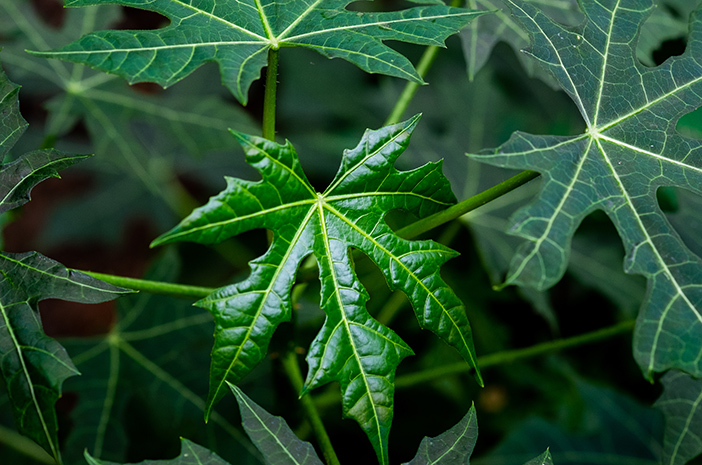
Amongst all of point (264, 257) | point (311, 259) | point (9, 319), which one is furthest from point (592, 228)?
point (9, 319)

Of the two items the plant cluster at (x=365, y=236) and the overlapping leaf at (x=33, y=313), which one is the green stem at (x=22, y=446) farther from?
the overlapping leaf at (x=33, y=313)

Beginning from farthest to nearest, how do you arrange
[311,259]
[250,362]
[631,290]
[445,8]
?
[631,290] → [311,259] → [445,8] → [250,362]

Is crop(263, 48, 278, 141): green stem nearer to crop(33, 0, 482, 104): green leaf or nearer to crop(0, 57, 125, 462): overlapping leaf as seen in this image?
crop(33, 0, 482, 104): green leaf

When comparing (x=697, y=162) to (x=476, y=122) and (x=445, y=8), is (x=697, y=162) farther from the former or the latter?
(x=476, y=122)

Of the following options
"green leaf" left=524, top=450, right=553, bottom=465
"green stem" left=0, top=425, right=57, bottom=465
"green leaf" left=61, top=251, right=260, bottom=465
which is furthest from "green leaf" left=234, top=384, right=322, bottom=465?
"green stem" left=0, top=425, right=57, bottom=465

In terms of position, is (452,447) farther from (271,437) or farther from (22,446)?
(22,446)

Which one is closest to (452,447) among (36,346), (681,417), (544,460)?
(544,460)
